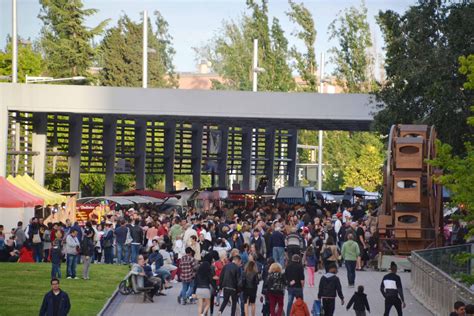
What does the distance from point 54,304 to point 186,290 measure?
9.35 meters

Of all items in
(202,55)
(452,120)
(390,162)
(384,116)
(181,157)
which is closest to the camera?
(390,162)

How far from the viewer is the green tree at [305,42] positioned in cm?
9738

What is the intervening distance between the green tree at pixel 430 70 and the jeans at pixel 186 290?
1769cm

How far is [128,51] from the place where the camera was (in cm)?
11388

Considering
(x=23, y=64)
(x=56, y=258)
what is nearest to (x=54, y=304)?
(x=56, y=258)

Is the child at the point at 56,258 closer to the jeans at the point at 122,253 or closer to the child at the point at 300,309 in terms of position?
the jeans at the point at 122,253

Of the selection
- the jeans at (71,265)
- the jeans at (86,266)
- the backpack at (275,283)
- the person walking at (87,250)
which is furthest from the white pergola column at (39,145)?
the backpack at (275,283)

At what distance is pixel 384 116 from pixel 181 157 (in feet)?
95.6

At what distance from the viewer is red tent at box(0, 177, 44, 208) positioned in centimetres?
4219

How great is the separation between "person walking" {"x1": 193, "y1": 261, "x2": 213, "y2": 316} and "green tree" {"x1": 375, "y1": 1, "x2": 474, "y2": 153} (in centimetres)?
2061

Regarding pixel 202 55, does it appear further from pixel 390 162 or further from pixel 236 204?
pixel 390 162

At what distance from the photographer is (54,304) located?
21812mm

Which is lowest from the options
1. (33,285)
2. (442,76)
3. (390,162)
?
(33,285)

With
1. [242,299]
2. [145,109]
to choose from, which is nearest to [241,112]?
[145,109]
